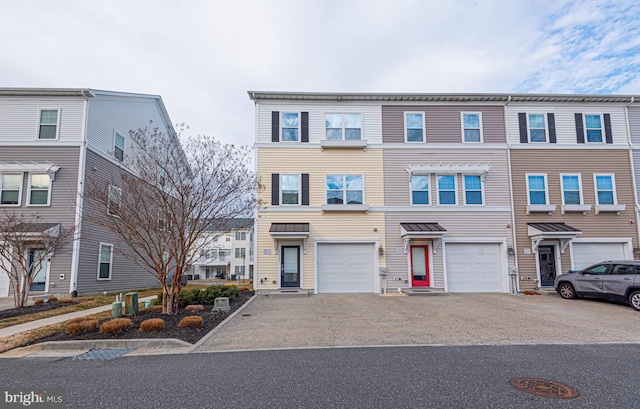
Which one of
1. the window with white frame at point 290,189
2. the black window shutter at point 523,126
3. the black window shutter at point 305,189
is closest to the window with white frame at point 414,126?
the black window shutter at point 523,126

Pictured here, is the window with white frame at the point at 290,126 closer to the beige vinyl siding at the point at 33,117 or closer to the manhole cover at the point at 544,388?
the beige vinyl siding at the point at 33,117

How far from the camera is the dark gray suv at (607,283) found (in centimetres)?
1105

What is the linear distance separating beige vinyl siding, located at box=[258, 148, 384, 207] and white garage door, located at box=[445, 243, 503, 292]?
13.4 feet

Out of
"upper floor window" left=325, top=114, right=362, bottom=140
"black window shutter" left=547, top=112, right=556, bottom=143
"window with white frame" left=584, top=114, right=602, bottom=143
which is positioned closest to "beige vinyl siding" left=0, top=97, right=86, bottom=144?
"upper floor window" left=325, top=114, right=362, bottom=140

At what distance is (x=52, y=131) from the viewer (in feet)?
51.0

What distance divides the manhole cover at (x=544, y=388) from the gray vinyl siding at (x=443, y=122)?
1276 centimetres

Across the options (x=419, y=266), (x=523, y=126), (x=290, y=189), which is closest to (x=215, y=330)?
A: (x=290, y=189)

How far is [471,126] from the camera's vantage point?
1661 centimetres

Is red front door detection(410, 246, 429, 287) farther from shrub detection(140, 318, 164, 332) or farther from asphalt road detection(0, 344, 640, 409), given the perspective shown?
shrub detection(140, 318, 164, 332)

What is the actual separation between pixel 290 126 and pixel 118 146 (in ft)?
30.2

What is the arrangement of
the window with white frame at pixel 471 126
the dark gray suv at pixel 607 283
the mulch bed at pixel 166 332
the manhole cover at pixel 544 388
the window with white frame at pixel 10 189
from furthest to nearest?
the window with white frame at pixel 471 126 → the window with white frame at pixel 10 189 → the dark gray suv at pixel 607 283 → the mulch bed at pixel 166 332 → the manhole cover at pixel 544 388

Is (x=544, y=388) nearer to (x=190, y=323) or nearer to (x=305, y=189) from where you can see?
(x=190, y=323)

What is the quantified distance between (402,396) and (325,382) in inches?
41.1

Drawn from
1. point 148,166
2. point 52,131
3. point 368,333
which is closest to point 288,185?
point 148,166
